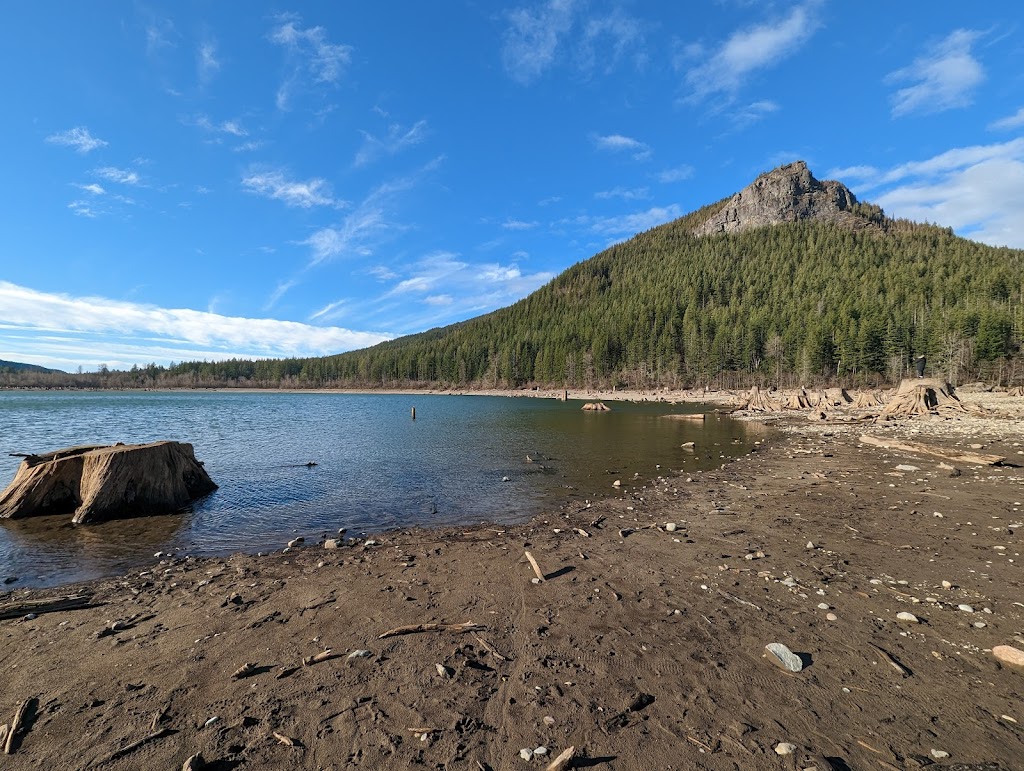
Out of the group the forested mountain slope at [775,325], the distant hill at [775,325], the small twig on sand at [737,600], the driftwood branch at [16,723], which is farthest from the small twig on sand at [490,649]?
the forested mountain slope at [775,325]

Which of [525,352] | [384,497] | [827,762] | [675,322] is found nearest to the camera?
[827,762]

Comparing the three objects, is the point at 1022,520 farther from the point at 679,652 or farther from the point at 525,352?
the point at 525,352

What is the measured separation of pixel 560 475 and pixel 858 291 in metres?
142

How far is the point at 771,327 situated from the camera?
4481 inches

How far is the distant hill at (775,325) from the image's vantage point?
3415 inches

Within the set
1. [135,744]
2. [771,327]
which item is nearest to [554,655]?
[135,744]

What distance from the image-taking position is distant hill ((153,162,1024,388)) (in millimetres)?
86750

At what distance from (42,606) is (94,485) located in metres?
7.04

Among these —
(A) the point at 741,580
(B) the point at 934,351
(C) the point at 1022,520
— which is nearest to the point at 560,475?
(A) the point at 741,580

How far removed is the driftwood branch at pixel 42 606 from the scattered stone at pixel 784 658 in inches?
405

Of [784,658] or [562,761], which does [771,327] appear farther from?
[562,761]

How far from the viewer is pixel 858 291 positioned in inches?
4683

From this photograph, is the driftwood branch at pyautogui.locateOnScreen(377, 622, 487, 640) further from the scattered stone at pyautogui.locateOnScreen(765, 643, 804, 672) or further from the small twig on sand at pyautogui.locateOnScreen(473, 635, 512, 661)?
the scattered stone at pyautogui.locateOnScreen(765, 643, 804, 672)

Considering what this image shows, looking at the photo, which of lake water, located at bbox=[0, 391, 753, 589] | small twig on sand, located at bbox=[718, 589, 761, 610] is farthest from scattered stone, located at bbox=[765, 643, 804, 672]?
lake water, located at bbox=[0, 391, 753, 589]
